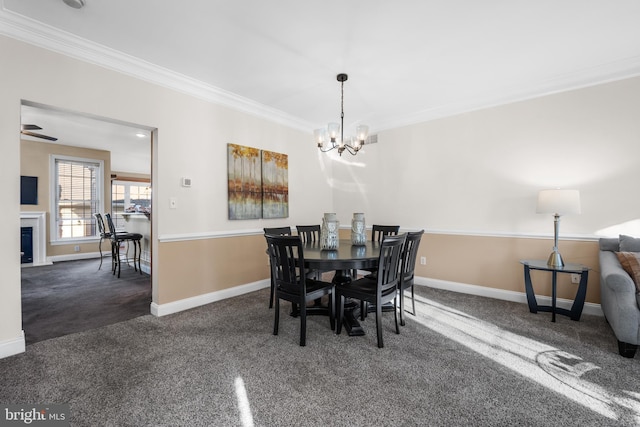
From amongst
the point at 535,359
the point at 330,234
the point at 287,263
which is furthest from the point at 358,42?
the point at 535,359

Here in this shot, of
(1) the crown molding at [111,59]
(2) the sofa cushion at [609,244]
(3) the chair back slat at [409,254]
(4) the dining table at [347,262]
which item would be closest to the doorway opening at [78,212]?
(1) the crown molding at [111,59]

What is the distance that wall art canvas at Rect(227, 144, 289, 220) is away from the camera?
12.1 ft

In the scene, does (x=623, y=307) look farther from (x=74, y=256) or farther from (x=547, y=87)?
(x=74, y=256)

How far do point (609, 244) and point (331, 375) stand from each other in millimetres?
3100

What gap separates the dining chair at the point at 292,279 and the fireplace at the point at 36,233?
20.5 ft

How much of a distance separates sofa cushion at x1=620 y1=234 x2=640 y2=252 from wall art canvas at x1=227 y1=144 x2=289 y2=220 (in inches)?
152

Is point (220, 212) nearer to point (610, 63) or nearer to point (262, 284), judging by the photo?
point (262, 284)

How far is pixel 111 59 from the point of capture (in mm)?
2654

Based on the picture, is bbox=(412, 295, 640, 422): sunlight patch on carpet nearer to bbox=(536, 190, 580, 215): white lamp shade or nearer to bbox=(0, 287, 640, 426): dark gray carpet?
bbox=(0, 287, 640, 426): dark gray carpet

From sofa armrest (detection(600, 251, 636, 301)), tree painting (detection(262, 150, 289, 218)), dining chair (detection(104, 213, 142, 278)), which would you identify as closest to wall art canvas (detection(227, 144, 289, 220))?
tree painting (detection(262, 150, 289, 218))

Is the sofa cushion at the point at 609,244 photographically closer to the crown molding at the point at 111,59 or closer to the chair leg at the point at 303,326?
the chair leg at the point at 303,326

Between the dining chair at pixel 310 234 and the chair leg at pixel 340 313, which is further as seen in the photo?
the dining chair at pixel 310 234

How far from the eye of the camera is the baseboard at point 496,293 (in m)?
3.04

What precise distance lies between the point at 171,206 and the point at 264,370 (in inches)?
81.9
